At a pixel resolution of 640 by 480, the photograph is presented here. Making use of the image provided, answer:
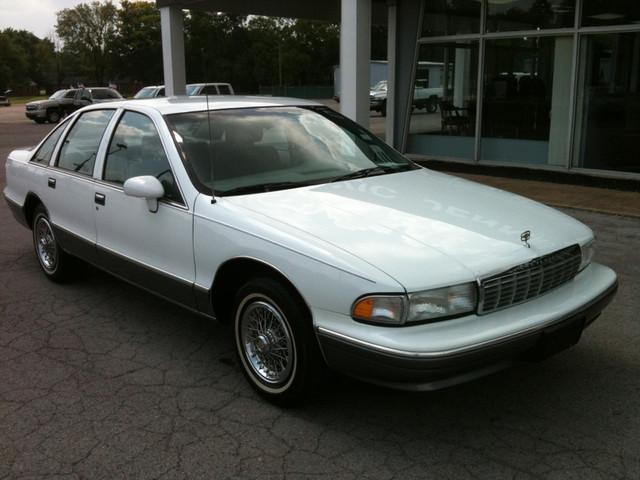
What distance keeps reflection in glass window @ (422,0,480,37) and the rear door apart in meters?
8.94

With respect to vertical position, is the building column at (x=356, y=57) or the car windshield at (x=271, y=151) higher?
the building column at (x=356, y=57)

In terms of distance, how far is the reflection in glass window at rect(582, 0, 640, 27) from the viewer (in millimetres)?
10156

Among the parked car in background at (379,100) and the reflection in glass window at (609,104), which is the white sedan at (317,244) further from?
the parked car in background at (379,100)

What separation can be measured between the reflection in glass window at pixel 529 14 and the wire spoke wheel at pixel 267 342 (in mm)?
9522

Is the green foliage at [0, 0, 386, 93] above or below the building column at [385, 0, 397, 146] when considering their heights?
above

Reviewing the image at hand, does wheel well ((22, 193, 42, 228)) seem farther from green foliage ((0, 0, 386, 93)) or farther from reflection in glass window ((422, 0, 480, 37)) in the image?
green foliage ((0, 0, 386, 93))

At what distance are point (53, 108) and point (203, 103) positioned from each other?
2759cm

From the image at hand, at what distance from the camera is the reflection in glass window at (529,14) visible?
10.9 m

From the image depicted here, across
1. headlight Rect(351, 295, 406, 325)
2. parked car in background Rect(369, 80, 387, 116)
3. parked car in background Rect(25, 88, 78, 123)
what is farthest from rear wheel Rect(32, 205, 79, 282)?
parked car in background Rect(369, 80, 387, 116)

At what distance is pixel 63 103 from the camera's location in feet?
97.1

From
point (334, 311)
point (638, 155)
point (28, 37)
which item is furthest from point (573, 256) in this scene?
point (28, 37)

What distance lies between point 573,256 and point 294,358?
160 cm

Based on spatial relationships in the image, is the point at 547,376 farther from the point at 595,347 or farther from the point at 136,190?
the point at 136,190

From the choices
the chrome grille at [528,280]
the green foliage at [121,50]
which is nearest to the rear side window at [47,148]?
the chrome grille at [528,280]
